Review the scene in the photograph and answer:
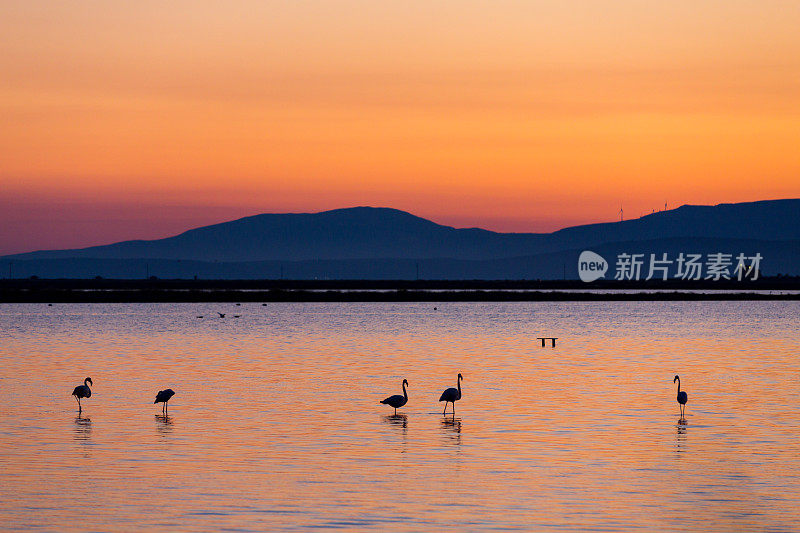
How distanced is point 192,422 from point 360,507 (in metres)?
10.7

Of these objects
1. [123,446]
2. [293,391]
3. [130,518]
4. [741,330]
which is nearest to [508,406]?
[293,391]

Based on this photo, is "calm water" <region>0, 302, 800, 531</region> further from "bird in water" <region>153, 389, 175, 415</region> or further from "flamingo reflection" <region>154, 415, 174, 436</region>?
"bird in water" <region>153, 389, 175, 415</region>

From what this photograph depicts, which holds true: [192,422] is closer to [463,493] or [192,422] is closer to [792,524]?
[463,493]

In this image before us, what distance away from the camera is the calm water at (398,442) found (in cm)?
1678

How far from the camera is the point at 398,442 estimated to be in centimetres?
2373

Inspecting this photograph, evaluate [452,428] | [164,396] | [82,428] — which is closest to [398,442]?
[452,428]

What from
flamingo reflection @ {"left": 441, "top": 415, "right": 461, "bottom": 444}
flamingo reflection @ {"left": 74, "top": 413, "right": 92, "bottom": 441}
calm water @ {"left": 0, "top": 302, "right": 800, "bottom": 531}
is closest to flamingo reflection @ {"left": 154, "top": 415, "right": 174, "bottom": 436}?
calm water @ {"left": 0, "top": 302, "right": 800, "bottom": 531}

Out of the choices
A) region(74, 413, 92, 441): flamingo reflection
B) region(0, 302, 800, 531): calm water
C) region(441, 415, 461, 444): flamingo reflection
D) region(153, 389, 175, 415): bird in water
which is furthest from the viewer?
region(153, 389, 175, 415): bird in water

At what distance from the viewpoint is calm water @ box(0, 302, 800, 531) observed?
16781 mm

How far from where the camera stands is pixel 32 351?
5156cm

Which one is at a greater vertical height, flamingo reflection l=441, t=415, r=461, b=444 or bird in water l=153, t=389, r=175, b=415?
bird in water l=153, t=389, r=175, b=415

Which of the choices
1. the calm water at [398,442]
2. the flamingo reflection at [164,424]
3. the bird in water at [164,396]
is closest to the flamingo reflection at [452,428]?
the calm water at [398,442]

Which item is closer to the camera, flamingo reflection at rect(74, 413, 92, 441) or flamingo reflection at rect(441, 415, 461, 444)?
flamingo reflection at rect(74, 413, 92, 441)

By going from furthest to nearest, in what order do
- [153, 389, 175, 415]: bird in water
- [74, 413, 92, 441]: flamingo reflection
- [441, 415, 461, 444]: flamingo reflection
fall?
[153, 389, 175, 415]: bird in water
[441, 415, 461, 444]: flamingo reflection
[74, 413, 92, 441]: flamingo reflection
